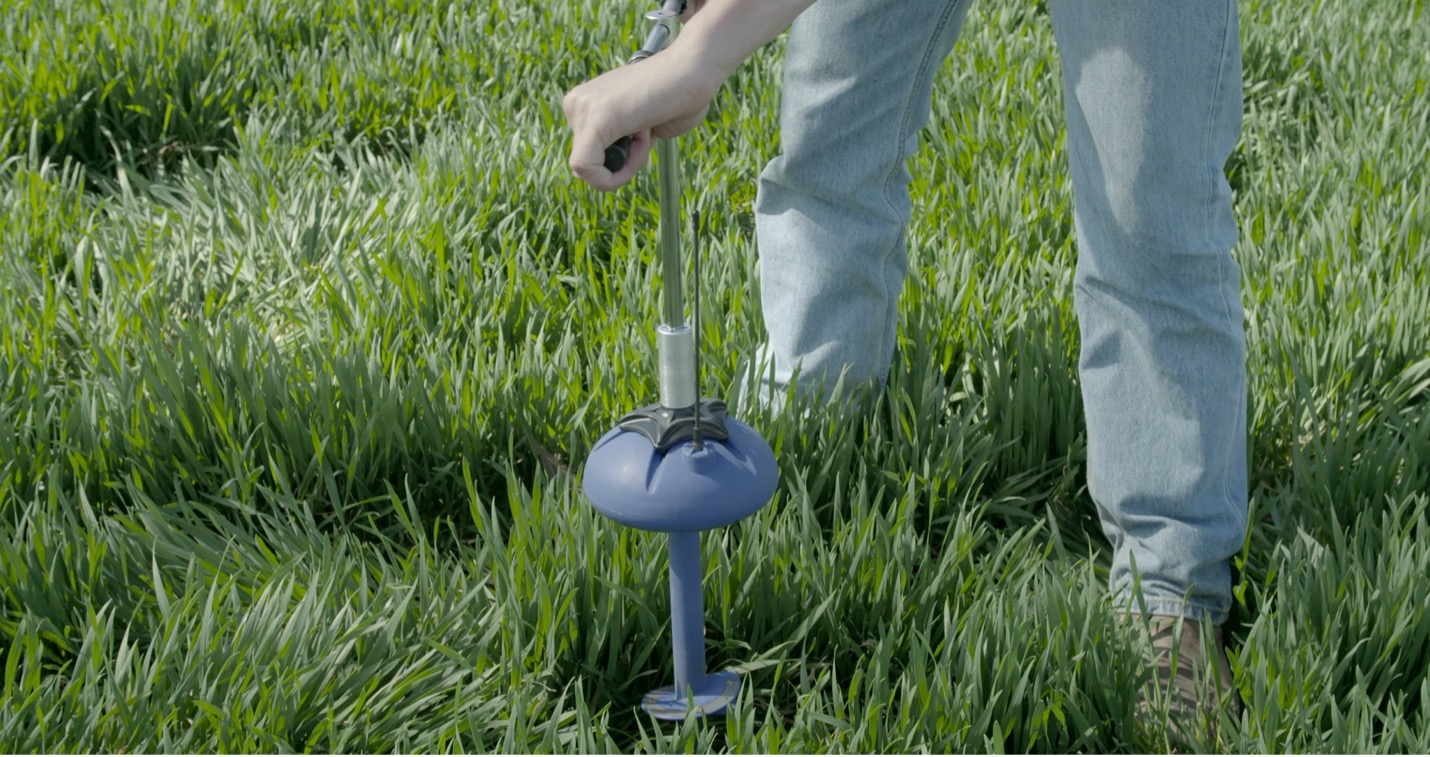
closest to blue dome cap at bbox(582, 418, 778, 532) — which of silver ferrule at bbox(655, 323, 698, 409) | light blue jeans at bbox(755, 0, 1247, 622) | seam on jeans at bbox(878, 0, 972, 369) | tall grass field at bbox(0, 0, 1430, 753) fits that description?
silver ferrule at bbox(655, 323, 698, 409)

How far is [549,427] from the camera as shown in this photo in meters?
2.18

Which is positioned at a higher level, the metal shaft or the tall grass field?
the metal shaft

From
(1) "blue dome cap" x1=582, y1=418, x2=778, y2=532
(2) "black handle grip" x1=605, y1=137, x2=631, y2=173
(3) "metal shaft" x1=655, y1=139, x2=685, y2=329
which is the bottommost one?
(1) "blue dome cap" x1=582, y1=418, x2=778, y2=532

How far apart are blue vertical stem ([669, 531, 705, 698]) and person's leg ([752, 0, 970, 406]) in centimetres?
55

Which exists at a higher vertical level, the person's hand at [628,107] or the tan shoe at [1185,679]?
the person's hand at [628,107]

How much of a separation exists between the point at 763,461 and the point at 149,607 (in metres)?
0.83

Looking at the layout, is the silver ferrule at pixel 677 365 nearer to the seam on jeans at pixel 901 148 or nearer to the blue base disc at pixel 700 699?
the blue base disc at pixel 700 699

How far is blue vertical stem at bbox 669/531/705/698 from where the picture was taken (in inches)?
62.2

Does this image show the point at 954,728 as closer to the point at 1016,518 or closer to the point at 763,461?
the point at 763,461

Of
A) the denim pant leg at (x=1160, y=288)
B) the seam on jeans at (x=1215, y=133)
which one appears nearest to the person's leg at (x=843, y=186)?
the denim pant leg at (x=1160, y=288)

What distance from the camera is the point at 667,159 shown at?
1.42 metres

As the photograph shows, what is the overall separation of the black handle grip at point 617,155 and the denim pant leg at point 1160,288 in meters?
0.57

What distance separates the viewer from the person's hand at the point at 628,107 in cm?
133

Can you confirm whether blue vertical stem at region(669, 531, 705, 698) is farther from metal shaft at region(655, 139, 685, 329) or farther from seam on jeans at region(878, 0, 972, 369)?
seam on jeans at region(878, 0, 972, 369)
